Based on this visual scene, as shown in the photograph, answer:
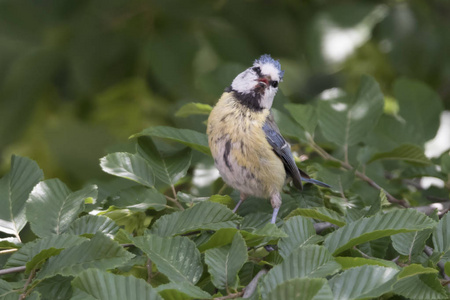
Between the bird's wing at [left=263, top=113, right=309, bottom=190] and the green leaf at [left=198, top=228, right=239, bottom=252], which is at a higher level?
the bird's wing at [left=263, top=113, right=309, bottom=190]

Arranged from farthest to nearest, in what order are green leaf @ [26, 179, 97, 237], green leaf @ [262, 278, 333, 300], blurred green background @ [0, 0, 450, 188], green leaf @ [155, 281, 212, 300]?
blurred green background @ [0, 0, 450, 188]
green leaf @ [26, 179, 97, 237]
green leaf @ [155, 281, 212, 300]
green leaf @ [262, 278, 333, 300]

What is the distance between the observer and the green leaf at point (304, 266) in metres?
1.18

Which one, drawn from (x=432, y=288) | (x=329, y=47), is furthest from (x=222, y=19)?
(x=432, y=288)

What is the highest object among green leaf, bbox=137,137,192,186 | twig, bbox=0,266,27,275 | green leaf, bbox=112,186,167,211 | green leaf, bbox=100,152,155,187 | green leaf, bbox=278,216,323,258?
green leaf, bbox=137,137,192,186

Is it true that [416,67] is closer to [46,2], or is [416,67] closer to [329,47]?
[329,47]

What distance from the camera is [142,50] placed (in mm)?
3600

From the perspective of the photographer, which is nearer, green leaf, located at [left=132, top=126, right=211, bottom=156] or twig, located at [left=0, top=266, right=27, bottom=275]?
twig, located at [left=0, top=266, right=27, bottom=275]

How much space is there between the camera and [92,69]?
349 cm

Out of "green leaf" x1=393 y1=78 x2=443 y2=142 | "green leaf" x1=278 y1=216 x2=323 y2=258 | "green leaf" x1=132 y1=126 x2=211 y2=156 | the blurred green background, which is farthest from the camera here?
the blurred green background

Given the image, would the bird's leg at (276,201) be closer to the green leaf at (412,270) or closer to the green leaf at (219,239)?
the green leaf at (219,239)

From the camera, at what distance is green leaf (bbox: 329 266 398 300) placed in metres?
1.09

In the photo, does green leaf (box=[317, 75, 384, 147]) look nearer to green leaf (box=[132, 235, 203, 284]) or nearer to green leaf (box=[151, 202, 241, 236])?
green leaf (box=[151, 202, 241, 236])

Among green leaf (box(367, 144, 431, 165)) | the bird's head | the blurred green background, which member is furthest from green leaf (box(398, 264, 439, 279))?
the blurred green background

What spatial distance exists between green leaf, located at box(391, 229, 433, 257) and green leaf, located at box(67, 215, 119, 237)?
650mm
